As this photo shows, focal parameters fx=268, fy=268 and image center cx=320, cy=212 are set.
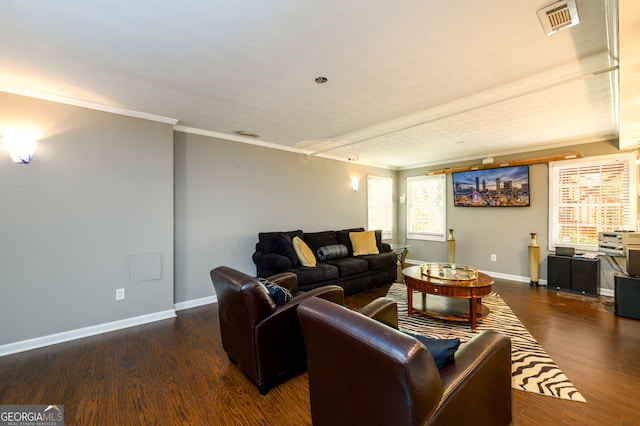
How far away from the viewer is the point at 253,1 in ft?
5.14

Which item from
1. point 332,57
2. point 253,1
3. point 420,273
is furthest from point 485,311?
point 253,1

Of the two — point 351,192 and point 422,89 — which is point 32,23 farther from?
point 351,192

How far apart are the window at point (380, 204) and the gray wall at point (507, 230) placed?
109cm

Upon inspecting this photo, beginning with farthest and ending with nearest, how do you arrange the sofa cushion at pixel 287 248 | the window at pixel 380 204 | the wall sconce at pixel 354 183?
the window at pixel 380 204, the wall sconce at pixel 354 183, the sofa cushion at pixel 287 248

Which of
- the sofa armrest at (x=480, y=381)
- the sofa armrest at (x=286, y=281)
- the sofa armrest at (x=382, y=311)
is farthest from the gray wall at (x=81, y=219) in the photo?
the sofa armrest at (x=480, y=381)

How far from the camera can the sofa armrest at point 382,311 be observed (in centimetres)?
183

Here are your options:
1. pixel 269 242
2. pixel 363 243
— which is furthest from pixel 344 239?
pixel 269 242

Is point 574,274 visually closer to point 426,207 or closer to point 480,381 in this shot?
Result: point 426,207

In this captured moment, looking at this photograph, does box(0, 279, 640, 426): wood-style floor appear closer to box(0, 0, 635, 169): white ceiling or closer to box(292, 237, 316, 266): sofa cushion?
box(292, 237, 316, 266): sofa cushion

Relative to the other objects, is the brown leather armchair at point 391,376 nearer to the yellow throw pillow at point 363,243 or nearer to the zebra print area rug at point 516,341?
the zebra print area rug at point 516,341

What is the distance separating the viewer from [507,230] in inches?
210

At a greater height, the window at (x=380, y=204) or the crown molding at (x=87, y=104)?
the crown molding at (x=87, y=104)

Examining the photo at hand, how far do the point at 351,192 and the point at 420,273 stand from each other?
9.74 ft

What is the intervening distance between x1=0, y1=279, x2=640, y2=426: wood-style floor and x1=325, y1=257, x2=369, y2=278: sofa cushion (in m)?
1.97
